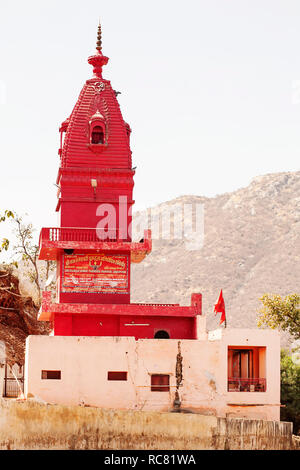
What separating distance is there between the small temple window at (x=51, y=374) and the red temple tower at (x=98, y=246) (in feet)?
8.71

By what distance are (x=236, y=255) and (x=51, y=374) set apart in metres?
88.2

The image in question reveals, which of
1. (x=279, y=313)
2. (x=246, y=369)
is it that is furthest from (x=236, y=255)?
(x=246, y=369)

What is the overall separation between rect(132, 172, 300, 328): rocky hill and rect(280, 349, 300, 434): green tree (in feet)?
164

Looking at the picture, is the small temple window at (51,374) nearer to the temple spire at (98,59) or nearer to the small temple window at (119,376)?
the small temple window at (119,376)

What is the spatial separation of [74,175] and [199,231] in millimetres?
99144

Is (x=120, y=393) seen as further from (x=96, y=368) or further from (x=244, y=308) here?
(x=244, y=308)

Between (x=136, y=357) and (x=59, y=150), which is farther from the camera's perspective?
(x=59, y=150)

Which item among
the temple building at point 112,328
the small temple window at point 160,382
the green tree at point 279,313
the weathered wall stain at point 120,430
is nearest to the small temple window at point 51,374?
the temple building at point 112,328

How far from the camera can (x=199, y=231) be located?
133 meters

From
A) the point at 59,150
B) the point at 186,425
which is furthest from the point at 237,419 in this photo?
the point at 59,150
